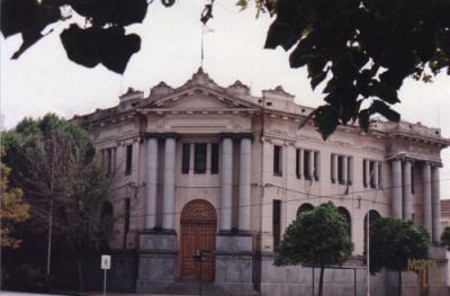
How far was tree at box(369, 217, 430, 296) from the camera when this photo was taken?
48.2 m

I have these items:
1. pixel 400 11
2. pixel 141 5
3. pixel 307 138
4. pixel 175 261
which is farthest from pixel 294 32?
pixel 307 138

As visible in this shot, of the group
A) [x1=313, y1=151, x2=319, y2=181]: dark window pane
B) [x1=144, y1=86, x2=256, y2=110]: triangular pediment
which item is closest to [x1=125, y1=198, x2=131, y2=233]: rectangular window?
[x1=144, y1=86, x2=256, y2=110]: triangular pediment

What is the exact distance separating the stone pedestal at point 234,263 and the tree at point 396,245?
313 inches

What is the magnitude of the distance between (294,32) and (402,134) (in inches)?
2053

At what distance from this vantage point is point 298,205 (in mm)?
49969

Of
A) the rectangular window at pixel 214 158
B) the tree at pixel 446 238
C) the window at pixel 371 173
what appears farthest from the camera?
the tree at pixel 446 238

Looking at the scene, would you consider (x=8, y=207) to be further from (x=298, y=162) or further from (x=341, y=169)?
(x=341, y=169)

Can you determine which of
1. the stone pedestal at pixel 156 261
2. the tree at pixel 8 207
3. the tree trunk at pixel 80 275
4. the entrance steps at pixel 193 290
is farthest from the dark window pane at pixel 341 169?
the tree at pixel 8 207

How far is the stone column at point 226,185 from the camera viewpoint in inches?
1858

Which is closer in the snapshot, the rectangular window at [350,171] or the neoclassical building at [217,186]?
the neoclassical building at [217,186]

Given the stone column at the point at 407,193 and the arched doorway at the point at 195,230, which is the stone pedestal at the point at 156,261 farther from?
the stone column at the point at 407,193

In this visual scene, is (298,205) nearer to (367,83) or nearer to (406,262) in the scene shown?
(406,262)

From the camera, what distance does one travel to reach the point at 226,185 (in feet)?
156

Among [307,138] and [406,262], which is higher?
[307,138]
